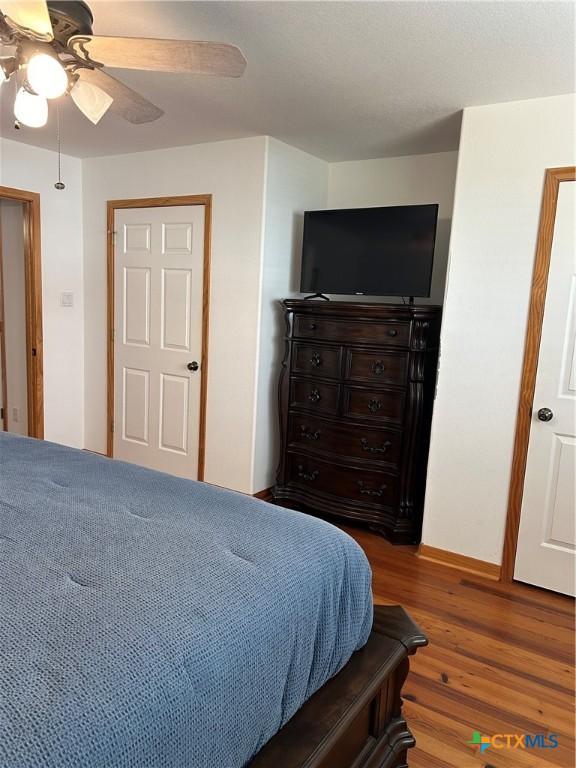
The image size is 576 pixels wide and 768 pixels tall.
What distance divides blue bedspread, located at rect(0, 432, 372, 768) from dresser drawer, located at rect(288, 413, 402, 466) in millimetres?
1721

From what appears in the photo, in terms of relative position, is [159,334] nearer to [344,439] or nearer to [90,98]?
[344,439]

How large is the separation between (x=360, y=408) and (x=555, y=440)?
3.59ft

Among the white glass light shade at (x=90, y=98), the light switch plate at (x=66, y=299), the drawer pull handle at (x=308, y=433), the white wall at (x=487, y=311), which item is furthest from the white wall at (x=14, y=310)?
the white wall at (x=487, y=311)

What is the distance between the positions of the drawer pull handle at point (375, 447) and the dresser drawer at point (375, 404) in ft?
0.46

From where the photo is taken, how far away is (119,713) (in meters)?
0.93

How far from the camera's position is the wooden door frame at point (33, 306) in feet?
13.1

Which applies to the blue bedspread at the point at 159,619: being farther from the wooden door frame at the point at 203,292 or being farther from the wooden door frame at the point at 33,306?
the wooden door frame at the point at 33,306

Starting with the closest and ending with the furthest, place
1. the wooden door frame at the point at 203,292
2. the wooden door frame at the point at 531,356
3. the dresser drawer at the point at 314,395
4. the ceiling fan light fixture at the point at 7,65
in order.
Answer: the ceiling fan light fixture at the point at 7,65 < the wooden door frame at the point at 531,356 < the dresser drawer at the point at 314,395 < the wooden door frame at the point at 203,292

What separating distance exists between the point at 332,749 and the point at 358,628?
32 cm

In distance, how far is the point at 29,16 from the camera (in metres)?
1.38

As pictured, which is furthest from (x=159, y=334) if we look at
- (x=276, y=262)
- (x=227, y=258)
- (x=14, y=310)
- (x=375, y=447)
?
(x=375, y=447)

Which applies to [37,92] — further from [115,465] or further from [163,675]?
[163,675]

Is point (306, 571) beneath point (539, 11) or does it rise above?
beneath

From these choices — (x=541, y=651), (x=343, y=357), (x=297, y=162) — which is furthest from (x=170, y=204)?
(x=541, y=651)
